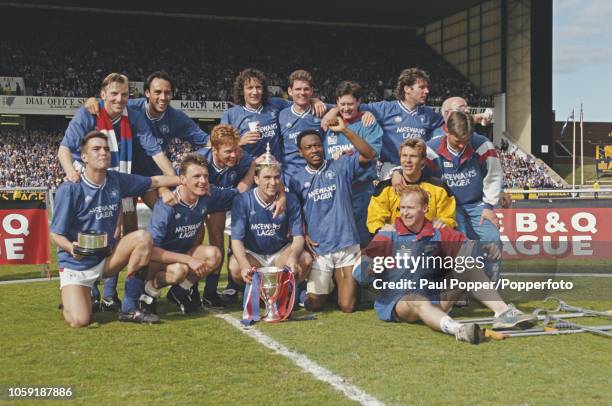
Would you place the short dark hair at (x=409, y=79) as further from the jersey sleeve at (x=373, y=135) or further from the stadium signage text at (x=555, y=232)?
the stadium signage text at (x=555, y=232)

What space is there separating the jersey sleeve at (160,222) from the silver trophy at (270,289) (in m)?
0.93

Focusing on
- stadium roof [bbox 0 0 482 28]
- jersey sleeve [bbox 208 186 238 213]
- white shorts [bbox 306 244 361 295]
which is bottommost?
white shorts [bbox 306 244 361 295]

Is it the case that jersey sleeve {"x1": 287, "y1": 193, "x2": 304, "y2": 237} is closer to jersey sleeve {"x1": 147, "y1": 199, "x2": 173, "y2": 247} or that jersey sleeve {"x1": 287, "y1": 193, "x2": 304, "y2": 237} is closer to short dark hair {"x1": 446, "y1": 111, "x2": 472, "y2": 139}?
jersey sleeve {"x1": 147, "y1": 199, "x2": 173, "y2": 247}

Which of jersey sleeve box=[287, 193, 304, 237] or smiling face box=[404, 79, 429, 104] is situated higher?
smiling face box=[404, 79, 429, 104]

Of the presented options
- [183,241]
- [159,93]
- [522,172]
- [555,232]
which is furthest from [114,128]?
[522,172]

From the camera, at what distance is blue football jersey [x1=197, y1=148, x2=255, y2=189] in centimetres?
629

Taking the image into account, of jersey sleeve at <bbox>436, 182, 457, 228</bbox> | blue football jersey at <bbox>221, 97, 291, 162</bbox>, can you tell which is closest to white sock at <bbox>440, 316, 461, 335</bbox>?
jersey sleeve at <bbox>436, 182, 457, 228</bbox>

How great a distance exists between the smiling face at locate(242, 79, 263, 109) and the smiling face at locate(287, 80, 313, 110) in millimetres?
313

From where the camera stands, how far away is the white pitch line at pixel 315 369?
3.39m

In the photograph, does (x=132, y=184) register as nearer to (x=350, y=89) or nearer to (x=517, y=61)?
(x=350, y=89)

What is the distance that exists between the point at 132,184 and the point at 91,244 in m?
0.73

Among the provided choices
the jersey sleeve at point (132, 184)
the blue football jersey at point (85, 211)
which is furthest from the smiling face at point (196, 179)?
the blue football jersey at point (85, 211)

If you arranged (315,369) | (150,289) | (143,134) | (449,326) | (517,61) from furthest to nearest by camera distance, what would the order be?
1. (517,61)
2. (143,134)
3. (150,289)
4. (449,326)
5. (315,369)

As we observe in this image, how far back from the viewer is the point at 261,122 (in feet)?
22.1
